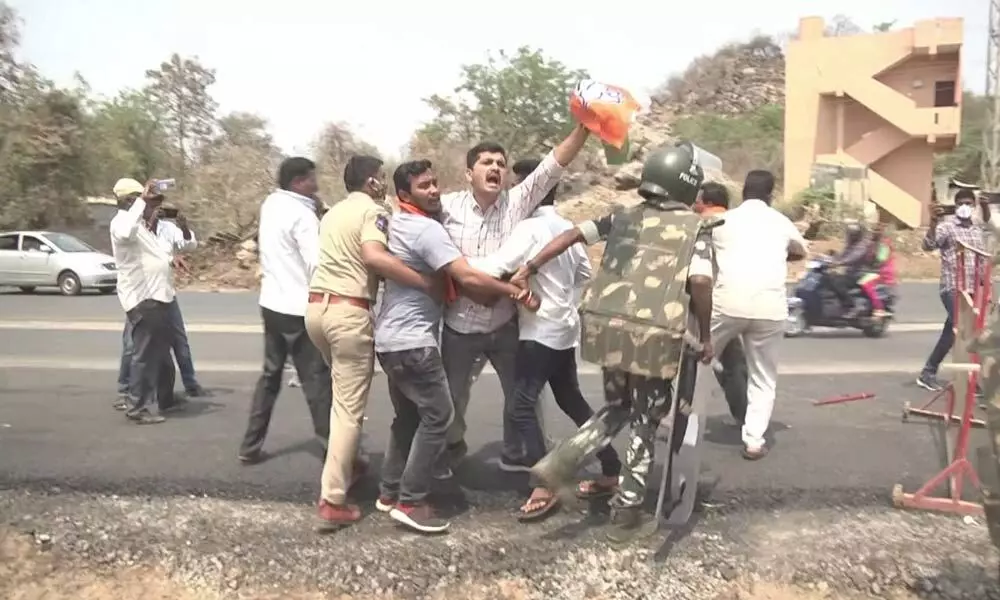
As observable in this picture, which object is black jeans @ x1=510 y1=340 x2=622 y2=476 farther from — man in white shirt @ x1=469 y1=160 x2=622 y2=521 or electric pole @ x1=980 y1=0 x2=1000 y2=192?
electric pole @ x1=980 y1=0 x2=1000 y2=192

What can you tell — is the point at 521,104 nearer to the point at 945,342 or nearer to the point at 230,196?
the point at 230,196

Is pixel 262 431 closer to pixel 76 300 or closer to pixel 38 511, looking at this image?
pixel 38 511

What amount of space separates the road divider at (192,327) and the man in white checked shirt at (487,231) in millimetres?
7804

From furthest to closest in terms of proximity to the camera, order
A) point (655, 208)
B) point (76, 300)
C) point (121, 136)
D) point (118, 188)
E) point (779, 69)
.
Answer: point (779, 69), point (121, 136), point (76, 300), point (118, 188), point (655, 208)

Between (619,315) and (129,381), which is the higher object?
(619,315)

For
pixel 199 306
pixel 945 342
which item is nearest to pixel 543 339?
pixel 945 342

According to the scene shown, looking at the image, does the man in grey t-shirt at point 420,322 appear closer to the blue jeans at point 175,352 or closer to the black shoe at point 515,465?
the black shoe at point 515,465

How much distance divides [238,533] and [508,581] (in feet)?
4.51

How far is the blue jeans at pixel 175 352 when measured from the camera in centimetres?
663

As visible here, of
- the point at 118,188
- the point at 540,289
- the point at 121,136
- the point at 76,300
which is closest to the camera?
the point at 540,289

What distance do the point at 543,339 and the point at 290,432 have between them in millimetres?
2443

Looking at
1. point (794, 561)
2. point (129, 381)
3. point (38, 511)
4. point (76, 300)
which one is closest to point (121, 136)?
point (76, 300)

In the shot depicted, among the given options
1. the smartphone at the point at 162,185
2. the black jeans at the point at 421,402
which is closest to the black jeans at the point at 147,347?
the smartphone at the point at 162,185

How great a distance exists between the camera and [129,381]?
6.69m
